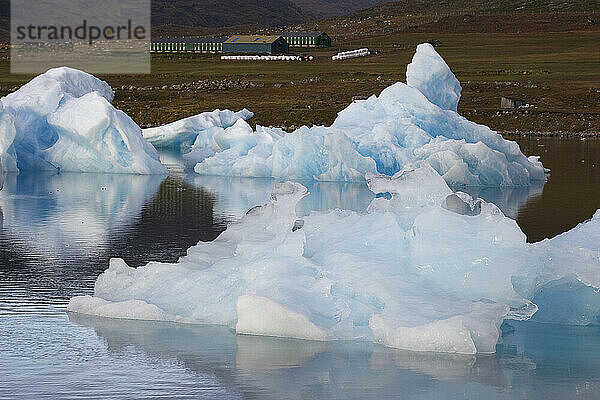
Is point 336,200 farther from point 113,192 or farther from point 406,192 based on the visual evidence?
point 406,192

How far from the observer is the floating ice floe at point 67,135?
25750mm

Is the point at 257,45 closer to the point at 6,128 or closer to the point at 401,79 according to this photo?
the point at 401,79

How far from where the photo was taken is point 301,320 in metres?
9.90

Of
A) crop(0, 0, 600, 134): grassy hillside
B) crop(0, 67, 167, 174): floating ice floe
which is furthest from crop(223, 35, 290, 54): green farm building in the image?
crop(0, 67, 167, 174): floating ice floe

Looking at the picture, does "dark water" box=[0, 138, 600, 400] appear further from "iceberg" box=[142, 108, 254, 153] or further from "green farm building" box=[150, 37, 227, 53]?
"green farm building" box=[150, 37, 227, 53]

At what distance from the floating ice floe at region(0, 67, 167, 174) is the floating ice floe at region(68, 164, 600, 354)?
48.2 feet

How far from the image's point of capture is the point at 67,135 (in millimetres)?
26828

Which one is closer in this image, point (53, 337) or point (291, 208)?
point (53, 337)

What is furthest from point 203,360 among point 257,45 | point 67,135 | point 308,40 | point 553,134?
point 308,40

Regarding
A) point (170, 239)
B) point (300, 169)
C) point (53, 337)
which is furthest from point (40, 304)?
point (300, 169)

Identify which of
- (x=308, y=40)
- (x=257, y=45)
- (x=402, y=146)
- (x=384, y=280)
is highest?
(x=308, y=40)

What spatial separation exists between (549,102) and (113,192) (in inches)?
1287

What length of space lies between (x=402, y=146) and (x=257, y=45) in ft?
266

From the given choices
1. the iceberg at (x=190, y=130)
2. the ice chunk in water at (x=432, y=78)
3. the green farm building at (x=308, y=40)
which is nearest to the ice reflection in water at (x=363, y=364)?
the ice chunk in water at (x=432, y=78)
